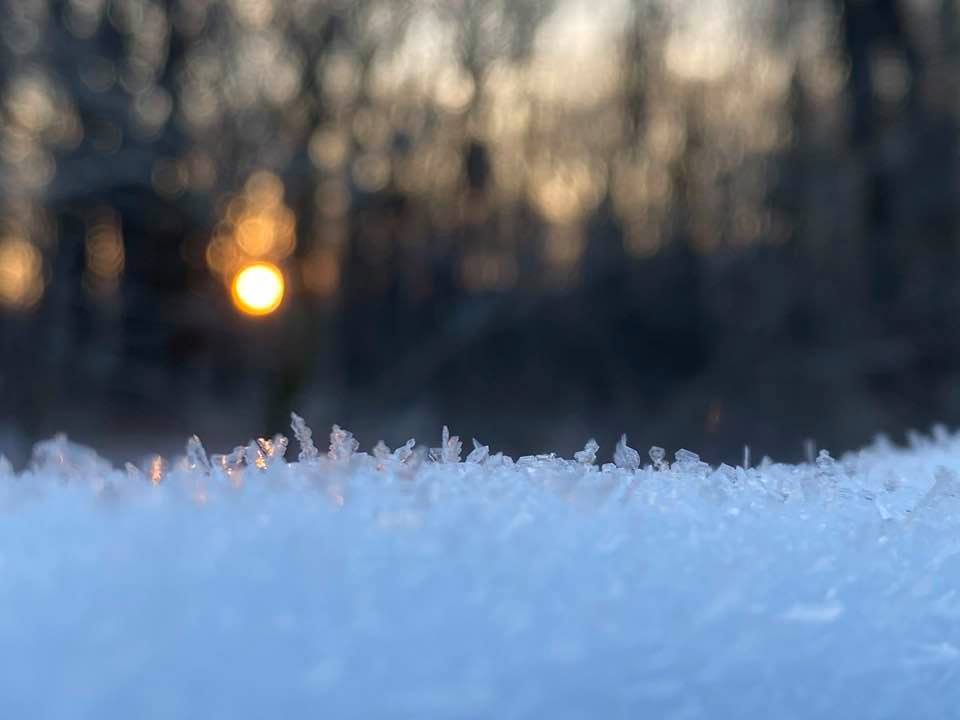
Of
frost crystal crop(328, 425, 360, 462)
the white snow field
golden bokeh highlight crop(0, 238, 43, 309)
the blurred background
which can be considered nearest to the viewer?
the white snow field

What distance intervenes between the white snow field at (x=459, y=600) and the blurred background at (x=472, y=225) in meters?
5.01

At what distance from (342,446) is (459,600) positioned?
16cm

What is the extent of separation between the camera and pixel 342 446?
0.45 metres

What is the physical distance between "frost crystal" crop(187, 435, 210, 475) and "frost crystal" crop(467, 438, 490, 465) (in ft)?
0.35

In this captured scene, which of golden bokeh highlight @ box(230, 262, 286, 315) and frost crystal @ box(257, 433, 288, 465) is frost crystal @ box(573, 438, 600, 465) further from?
golden bokeh highlight @ box(230, 262, 286, 315)

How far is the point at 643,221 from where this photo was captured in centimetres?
879

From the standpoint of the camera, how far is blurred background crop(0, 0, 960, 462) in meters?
6.02

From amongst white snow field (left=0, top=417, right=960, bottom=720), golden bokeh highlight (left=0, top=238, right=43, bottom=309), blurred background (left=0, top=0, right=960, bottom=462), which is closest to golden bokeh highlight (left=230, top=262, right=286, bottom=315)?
blurred background (left=0, top=0, right=960, bottom=462)

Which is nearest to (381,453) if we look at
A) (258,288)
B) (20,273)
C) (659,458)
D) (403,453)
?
(403,453)

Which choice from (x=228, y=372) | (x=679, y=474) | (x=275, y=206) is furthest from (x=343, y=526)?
(x=228, y=372)

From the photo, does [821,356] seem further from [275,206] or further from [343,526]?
[343,526]

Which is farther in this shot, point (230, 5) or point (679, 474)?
point (230, 5)

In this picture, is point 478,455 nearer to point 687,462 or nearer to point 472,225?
point 687,462

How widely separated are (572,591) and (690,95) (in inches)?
354
